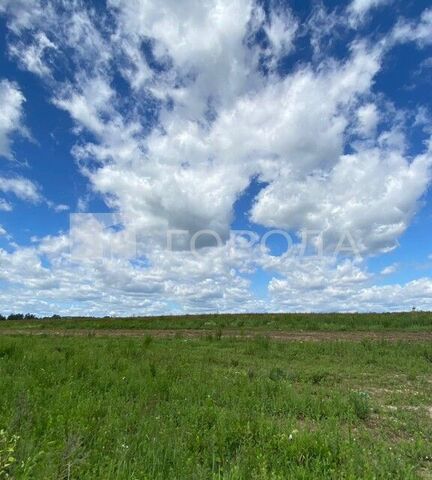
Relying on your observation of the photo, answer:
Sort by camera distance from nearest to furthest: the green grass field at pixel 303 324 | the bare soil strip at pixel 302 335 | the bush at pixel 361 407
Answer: the bush at pixel 361 407 → the bare soil strip at pixel 302 335 → the green grass field at pixel 303 324

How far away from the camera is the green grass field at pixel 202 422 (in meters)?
4.88

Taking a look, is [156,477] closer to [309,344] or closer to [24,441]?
[24,441]

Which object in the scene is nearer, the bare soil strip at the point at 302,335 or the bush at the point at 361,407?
the bush at the point at 361,407

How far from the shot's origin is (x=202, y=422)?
673 centimetres

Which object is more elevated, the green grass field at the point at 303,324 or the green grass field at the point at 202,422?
the green grass field at the point at 303,324

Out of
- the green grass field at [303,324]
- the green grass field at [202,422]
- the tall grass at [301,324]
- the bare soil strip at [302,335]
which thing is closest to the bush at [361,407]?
the green grass field at [202,422]

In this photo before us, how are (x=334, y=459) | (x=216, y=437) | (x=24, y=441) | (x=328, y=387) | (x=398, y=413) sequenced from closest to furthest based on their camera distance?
(x=24, y=441)
(x=334, y=459)
(x=216, y=437)
(x=398, y=413)
(x=328, y=387)

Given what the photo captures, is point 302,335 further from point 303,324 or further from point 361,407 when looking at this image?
point 361,407

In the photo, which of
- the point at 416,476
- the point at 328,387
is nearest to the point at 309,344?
the point at 328,387

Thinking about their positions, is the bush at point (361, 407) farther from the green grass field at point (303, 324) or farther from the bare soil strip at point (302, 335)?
the green grass field at point (303, 324)

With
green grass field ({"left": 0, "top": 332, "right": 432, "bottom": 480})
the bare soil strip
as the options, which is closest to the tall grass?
the bare soil strip

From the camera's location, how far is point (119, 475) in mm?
4477

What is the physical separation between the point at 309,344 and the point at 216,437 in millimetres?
14068

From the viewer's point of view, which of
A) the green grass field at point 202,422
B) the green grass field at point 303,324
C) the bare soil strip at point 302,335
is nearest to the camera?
the green grass field at point 202,422
